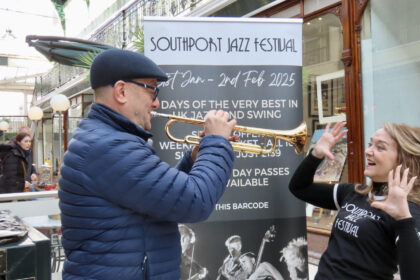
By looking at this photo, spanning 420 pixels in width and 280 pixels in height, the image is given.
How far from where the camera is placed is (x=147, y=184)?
1.36 m

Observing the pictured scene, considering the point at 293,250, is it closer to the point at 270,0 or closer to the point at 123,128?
the point at 123,128

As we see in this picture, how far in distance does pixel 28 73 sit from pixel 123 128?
28.2m

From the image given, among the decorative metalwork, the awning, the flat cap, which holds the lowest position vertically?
the flat cap

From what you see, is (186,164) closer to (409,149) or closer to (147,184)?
(147,184)

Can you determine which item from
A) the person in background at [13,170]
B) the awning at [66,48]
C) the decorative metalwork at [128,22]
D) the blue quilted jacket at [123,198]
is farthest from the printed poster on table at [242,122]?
the person in background at [13,170]

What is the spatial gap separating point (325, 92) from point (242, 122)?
9.27 feet

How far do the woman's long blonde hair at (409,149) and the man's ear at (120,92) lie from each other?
1277 millimetres

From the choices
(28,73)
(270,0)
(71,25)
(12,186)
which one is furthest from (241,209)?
(28,73)

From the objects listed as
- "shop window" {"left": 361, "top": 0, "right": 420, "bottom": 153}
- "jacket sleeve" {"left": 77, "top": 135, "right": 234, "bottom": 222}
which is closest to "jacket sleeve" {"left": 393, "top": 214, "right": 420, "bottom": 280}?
"jacket sleeve" {"left": 77, "top": 135, "right": 234, "bottom": 222}

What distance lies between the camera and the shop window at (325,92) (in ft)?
16.9

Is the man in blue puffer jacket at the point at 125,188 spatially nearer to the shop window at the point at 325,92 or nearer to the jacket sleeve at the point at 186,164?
the jacket sleeve at the point at 186,164

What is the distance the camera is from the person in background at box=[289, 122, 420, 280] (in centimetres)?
164

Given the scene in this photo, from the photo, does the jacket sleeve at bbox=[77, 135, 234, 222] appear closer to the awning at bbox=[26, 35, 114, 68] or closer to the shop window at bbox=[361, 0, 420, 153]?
the shop window at bbox=[361, 0, 420, 153]

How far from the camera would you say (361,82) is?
192 inches
